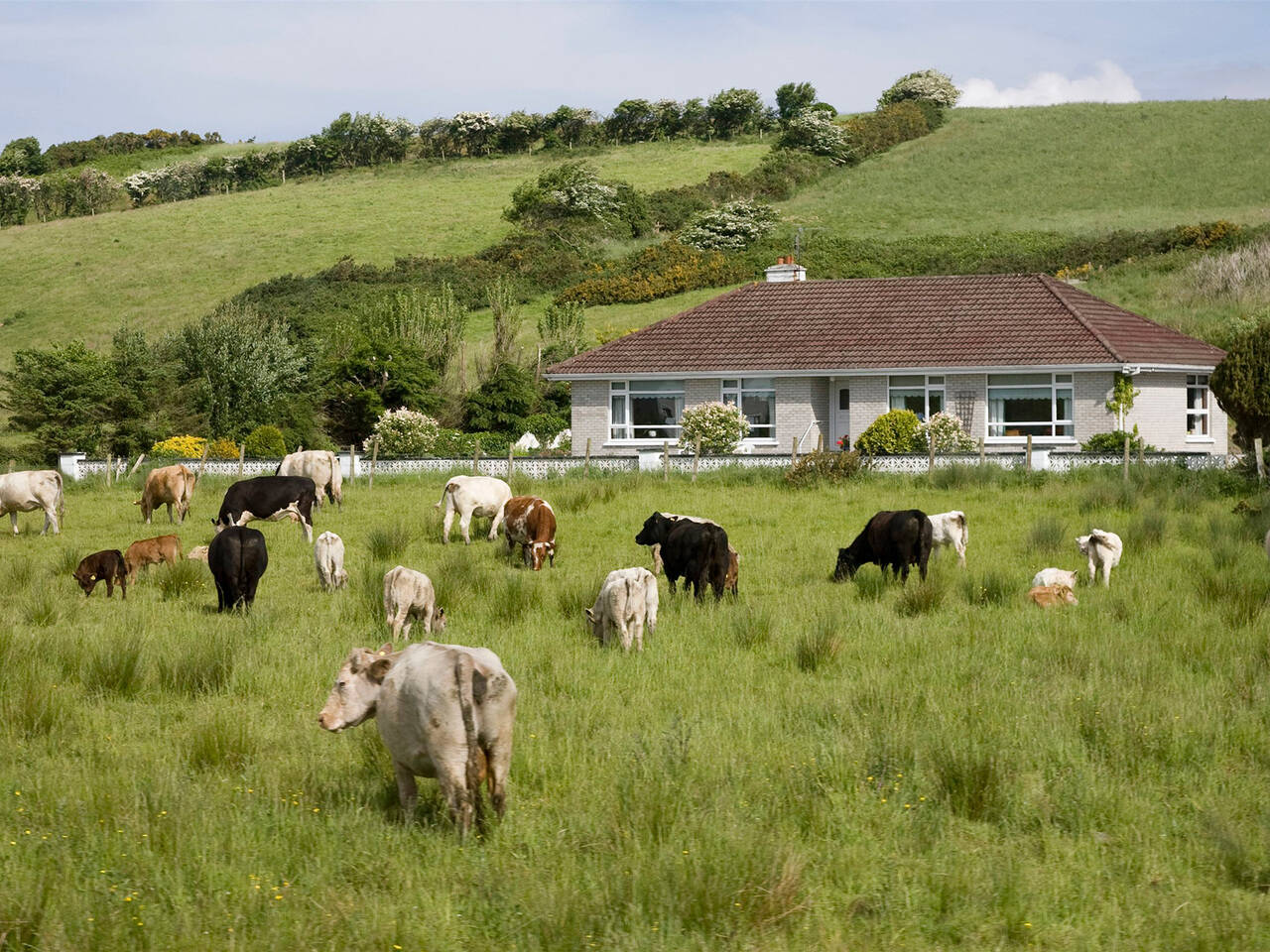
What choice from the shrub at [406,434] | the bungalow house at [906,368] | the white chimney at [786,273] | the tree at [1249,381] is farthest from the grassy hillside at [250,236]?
the tree at [1249,381]

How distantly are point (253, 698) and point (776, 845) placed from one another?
220 inches

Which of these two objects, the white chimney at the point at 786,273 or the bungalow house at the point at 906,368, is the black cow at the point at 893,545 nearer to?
the bungalow house at the point at 906,368

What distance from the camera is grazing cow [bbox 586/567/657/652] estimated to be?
1227cm

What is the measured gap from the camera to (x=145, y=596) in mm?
16875

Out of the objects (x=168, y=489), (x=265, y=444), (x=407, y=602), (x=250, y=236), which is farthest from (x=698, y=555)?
(x=250, y=236)

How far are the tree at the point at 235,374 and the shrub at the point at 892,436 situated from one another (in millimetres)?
21350

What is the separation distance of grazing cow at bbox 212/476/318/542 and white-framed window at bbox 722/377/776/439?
58.6ft

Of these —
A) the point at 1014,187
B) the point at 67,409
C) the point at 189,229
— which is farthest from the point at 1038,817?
the point at 189,229

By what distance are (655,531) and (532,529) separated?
2637 mm

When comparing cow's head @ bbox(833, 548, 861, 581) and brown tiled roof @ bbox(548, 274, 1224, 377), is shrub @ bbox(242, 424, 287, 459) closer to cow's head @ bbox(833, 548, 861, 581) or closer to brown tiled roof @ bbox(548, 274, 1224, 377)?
brown tiled roof @ bbox(548, 274, 1224, 377)

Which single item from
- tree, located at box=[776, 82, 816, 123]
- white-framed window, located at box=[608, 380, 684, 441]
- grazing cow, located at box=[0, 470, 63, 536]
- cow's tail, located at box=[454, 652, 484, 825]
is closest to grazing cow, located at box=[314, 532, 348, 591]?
grazing cow, located at box=[0, 470, 63, 536]

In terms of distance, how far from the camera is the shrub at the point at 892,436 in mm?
33906

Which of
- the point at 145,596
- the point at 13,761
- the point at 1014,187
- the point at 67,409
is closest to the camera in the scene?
the point at 13,761

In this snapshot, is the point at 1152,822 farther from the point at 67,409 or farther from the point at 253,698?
the point at 67,409
